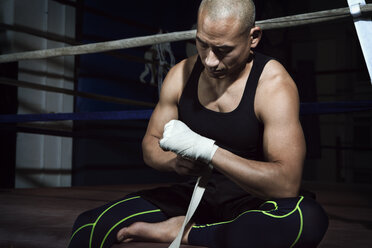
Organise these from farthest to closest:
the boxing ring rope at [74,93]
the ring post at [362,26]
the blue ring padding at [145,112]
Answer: the boxing ring rope at [74,93] → the blue ring padding at [145,112] → the ring post at [362,26]

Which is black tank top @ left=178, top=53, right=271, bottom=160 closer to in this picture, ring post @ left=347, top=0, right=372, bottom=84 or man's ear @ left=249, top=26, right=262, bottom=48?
→ man's ear @ left=249, top=26, right=262, bottom=48

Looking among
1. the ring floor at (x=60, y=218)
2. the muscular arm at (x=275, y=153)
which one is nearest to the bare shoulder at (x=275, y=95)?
the muscular arm at (x=275, y=153)

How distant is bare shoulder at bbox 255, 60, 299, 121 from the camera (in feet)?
3.45

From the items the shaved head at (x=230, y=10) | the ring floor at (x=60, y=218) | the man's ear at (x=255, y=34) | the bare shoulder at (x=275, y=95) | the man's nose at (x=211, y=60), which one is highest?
the shaved head at (x=230, y=10)

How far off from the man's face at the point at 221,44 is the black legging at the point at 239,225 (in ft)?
1.19

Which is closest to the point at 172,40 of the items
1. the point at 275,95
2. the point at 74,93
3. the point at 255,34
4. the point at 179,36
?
the point at 179,36

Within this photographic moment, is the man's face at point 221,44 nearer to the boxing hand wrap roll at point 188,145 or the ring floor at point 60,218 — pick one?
the boxing hand wrap roll at point 188,145

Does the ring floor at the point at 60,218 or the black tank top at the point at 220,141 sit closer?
the black tank top at the point at 220,141

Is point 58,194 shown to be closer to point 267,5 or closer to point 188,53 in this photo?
point 188,53

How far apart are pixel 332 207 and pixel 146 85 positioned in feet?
7.08

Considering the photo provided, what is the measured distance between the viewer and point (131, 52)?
3744 millimetres

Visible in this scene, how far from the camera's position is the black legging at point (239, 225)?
1005 millimetres

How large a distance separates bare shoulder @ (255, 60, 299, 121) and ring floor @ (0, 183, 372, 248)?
0.46 meters

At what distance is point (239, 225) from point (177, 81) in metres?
0.46
